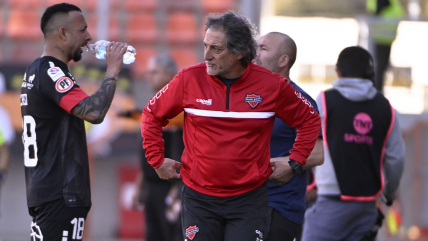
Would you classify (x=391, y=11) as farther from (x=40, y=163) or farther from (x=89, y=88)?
(x=40, y=163)

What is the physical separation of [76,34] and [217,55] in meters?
1.10

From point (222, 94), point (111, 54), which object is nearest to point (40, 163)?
point (111, 54)

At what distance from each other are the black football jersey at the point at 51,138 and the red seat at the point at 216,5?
31.1 ft

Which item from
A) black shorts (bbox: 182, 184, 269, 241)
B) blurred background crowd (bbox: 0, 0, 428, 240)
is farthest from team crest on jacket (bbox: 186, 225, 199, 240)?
blurred background crowd (bbox: 0, 0, 428, 240)

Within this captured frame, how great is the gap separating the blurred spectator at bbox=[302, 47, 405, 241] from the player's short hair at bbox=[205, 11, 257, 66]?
4.12 ft

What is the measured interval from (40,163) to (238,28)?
1.53 meters

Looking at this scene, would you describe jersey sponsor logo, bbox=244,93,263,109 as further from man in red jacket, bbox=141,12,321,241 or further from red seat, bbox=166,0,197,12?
red seat, bbox=166,0,197,12

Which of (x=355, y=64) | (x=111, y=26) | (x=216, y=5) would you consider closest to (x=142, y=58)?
(x=111, y=26)

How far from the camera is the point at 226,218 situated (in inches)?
138

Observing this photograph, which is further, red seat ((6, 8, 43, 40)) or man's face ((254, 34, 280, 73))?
red seat ((6, 8, 43, 40))

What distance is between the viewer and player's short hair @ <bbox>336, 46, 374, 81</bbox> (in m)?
4.81

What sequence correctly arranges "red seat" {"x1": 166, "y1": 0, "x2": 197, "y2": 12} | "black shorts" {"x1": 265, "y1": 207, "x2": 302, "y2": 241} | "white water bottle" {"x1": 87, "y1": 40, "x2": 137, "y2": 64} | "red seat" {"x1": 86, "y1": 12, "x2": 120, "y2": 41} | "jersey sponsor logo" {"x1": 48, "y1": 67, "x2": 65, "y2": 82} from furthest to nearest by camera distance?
"red seat" {"x1": 166, "y1": 0, "x2": 197, "y2": 12}
"red seat" {"x1": 86, "y1": 12, "x2": 120, "y2": 41}
"white water bottle" {"x1": 87, "y1": 40, "x2": 137, "y2": 64}
"black shorts" {"x1": 265, "y1": 207, "x2": 302, "y2": 241}
"jersey sponsor logo" {"x1": 48, "y1": 67, "x2": 65, "y2": 82}

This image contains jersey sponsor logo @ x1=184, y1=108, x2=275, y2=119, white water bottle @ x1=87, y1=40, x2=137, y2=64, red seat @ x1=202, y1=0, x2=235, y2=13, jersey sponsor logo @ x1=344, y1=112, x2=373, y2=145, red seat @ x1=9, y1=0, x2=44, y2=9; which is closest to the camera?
jersey sponsor logo @ x1=184, y1=108, x2=275, y2=119

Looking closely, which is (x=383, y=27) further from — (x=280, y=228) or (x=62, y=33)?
(x=62, y=33)
